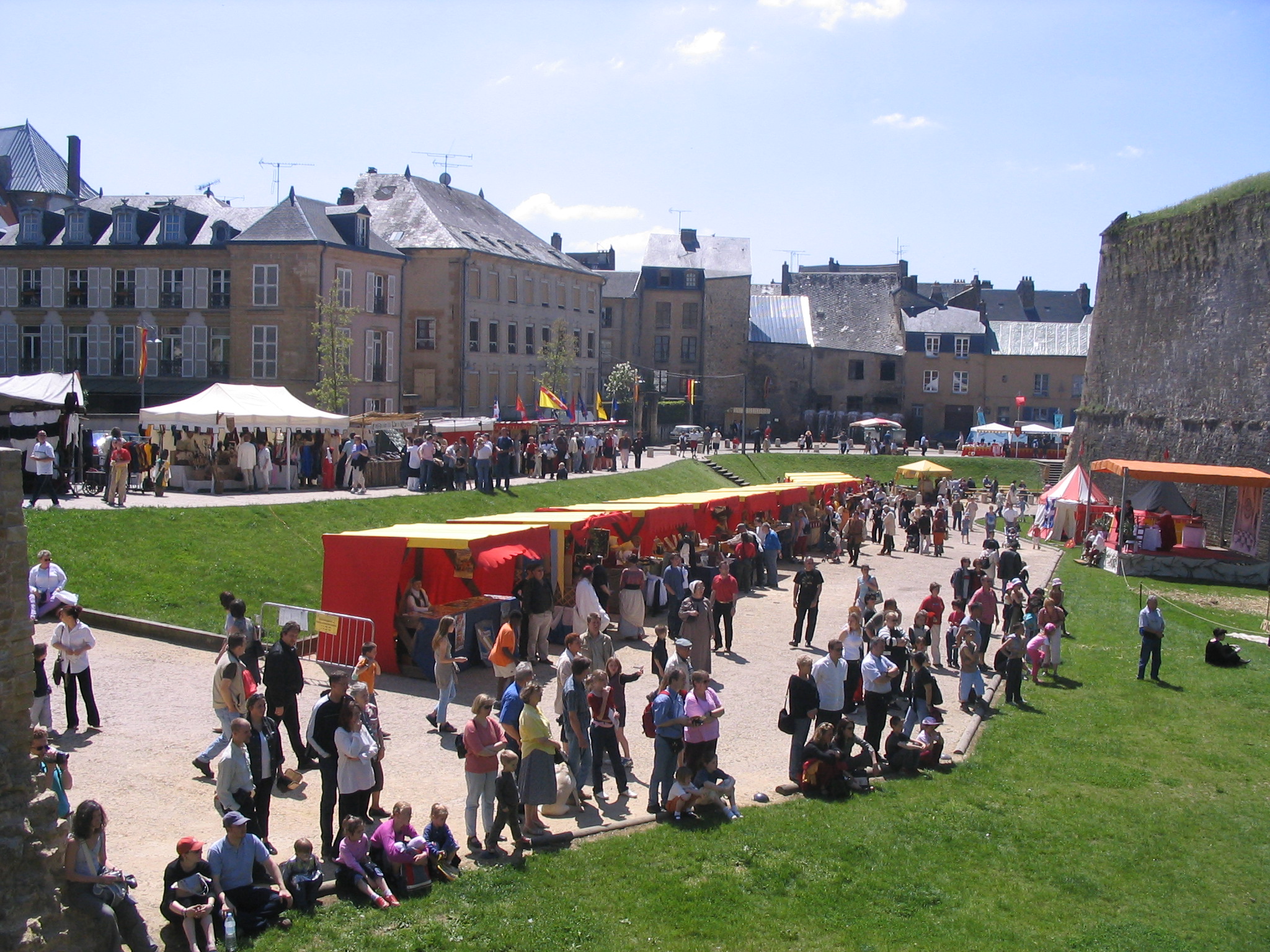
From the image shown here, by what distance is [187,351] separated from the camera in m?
39.5

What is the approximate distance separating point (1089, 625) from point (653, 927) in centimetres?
1466

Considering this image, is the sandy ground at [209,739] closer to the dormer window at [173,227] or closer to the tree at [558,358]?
the dormer window at [173,227]

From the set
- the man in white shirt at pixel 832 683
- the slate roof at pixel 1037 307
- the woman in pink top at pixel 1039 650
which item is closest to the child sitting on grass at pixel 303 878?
the man in white shirt at pixel 832 683

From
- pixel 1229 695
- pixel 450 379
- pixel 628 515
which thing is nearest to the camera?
pixel 1229 695

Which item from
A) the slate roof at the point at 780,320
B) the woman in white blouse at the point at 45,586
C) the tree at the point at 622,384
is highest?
the slate roof at the point at 780,320

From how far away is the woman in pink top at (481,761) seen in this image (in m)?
8.41

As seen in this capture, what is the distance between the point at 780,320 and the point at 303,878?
208ft

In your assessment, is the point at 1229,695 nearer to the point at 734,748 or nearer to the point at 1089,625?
the point at 1089,625

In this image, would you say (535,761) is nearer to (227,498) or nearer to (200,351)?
(227,498)

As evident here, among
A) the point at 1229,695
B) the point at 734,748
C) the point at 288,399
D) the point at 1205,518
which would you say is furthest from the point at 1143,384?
the point at 734,748

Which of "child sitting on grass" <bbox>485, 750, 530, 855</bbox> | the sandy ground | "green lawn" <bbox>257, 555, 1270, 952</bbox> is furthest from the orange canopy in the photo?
"child sitting on grass" <bbox>485, 750, 530, 855</bbox>

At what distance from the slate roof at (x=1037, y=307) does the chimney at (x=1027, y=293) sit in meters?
0.31

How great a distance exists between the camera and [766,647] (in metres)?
17.0

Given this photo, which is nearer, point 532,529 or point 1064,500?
point 532,529
